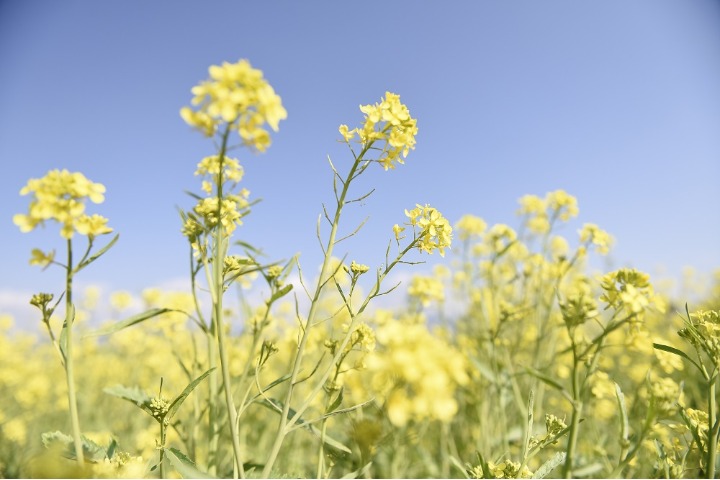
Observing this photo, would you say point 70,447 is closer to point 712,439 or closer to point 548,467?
point 548,467

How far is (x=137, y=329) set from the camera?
5.45m

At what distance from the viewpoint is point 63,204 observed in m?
1.05

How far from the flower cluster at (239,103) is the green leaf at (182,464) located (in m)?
0.93

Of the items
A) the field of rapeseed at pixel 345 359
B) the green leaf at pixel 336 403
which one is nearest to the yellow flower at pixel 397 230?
the field of rapeseed at pixel 345 359

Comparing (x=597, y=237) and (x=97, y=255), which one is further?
(x=597, y=237)

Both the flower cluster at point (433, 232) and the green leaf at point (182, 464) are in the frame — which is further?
the flower cluster at point (433, 232)

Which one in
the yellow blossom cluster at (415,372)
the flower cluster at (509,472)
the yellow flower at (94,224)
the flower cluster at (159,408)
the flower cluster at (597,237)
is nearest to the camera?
the yellow blossom cluster at (415,372)

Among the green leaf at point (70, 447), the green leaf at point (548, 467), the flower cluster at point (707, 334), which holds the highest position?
the flower cluster at point (707, 334)

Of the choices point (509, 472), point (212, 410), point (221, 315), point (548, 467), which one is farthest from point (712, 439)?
point (212, 410)

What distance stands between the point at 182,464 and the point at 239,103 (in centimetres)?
106

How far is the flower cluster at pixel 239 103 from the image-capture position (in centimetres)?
96

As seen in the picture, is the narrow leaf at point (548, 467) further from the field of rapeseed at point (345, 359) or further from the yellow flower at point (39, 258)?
the yellow flower at point (39, 258)

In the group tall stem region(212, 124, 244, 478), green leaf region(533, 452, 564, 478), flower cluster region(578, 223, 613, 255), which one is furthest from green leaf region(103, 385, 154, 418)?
flower cluster region(578, 223, 613, 255)

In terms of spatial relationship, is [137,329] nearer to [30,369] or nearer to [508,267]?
[30,369]
